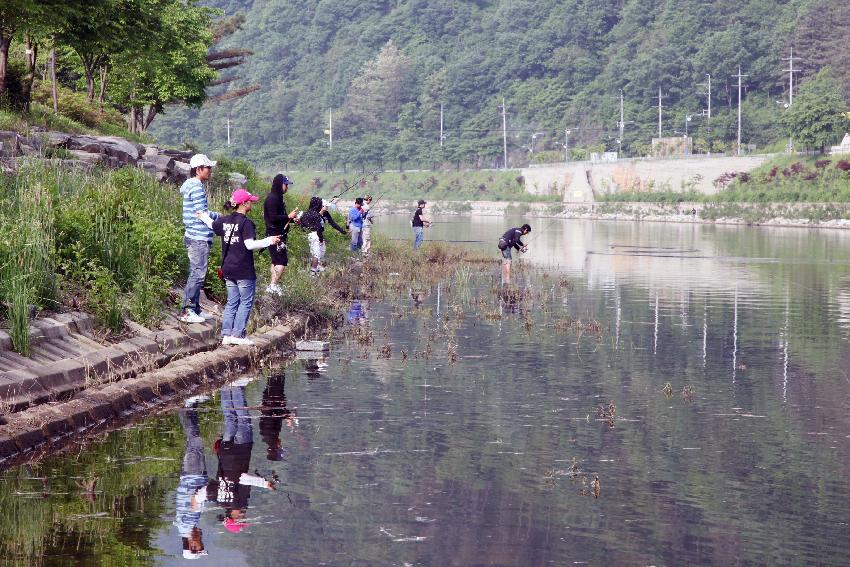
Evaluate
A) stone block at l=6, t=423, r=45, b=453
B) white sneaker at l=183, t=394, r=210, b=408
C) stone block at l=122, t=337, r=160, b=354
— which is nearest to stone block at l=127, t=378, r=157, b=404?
white sneaker at l=183, t=394, r=210, b=408

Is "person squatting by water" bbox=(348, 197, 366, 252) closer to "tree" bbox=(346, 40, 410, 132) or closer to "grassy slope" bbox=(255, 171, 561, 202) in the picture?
"grassy slope" bbox=(255, 171, 561, 202)

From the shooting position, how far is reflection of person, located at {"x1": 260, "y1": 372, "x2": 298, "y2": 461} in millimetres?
10438

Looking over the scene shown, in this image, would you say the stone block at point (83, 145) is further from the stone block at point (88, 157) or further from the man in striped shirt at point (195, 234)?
the man in striped shirt at point (195, 234)

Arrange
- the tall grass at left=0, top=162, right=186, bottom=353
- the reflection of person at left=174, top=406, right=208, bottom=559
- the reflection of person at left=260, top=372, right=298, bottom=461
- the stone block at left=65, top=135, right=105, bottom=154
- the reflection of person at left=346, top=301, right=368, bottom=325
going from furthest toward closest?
1. the stone block at left=65, top=135, right=105, bottom=154
2. the reflection of person at left=346, top=301, right=368, bottom=325
3. the tall grass at left=0, top=162, right=186, bottom=353
4. the reflection of person at left=260, top=372, right=298, bottom=461
5. the reflection of person at left=174, top=406, right=208, bottom=559

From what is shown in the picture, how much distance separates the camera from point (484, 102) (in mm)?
166625

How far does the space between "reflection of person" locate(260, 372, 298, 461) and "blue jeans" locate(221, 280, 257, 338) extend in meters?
1.23

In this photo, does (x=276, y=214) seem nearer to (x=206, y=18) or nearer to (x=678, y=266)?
(x=678, y=266)

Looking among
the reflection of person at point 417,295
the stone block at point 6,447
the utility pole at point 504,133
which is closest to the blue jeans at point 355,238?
the reflection of person at point 417,295

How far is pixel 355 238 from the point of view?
32.2m

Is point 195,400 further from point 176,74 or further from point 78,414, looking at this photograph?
point 176,74

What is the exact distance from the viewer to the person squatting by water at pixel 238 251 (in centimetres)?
1461

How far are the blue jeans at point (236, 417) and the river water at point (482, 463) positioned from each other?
37 mm

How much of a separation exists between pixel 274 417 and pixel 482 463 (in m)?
2.49

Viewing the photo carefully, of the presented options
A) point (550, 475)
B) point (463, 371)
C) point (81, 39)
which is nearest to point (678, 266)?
point (81, 39)
